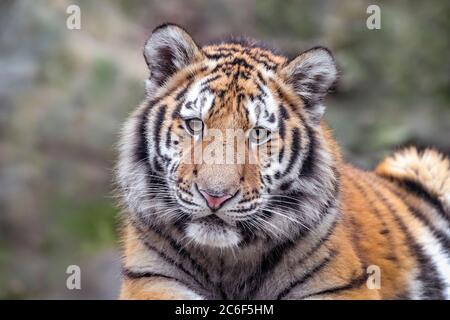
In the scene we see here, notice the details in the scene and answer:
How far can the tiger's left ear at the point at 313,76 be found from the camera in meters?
4.74

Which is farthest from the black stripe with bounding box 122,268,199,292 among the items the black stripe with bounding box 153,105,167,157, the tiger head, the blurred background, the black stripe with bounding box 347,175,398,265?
the blurred background

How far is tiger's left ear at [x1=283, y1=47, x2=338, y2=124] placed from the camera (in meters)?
4.74

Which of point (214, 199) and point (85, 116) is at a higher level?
point (85, 116)

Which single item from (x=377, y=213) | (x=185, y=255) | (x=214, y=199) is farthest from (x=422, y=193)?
(x=214, y=199)

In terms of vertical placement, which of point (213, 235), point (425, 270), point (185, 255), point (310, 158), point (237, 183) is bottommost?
point (425, 270)

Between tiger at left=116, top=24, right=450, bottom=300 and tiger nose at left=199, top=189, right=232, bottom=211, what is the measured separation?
28 mm

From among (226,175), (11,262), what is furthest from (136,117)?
(11,262)

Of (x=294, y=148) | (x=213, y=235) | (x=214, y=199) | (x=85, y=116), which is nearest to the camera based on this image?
(x=214, y=199)

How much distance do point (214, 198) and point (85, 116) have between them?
22.8ft

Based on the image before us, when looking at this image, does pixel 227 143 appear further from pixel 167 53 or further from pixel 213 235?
pixel 167 53

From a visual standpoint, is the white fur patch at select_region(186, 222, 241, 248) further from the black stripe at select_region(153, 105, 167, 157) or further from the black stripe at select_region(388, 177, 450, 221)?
the black stripe at select_region(388, 177, 450, 221)

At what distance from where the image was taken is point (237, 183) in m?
4.25

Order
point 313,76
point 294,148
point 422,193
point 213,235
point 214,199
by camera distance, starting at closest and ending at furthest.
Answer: point 214,199
point 213,235
point 294,148
point 313,76
point 422,193
